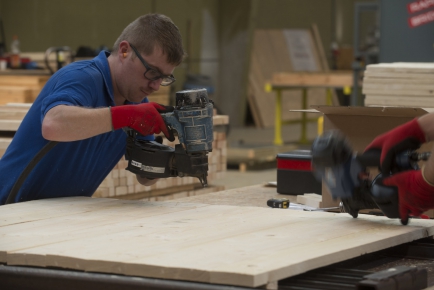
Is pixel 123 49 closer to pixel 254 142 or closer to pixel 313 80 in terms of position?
pixel 313 80

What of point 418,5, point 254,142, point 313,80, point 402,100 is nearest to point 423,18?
point 418,5

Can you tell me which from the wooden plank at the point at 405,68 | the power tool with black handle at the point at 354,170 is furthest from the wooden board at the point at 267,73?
the power tool with black handle at the point at 354,170

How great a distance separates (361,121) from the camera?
3734 mm

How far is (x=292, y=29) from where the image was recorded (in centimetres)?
1806

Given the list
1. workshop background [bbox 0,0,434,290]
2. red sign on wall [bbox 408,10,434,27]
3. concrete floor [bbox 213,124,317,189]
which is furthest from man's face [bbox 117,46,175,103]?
concrete floor [bbox 213,124,317,189]

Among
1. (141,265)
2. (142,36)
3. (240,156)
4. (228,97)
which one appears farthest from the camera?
(228,97)

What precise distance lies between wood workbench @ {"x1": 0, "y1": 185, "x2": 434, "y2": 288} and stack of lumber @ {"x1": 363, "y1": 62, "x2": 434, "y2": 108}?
7.05ft

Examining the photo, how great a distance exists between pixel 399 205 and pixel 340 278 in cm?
53

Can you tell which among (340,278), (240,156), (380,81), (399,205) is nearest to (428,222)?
(399,205)

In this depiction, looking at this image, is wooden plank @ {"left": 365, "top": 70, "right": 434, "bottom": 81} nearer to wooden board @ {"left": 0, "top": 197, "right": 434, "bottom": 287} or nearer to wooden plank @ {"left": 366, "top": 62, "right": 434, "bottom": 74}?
wooden plank @ {"left": 366, "top": 62, "right": 434, "bottom": 74}

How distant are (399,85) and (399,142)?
98.2 inches

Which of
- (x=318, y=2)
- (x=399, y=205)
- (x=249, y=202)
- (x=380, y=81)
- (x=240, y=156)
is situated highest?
(x=318, y=2)

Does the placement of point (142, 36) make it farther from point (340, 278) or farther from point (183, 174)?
point (340, 278)

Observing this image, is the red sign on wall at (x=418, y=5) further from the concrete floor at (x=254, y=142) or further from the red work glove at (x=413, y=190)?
the red work glove at (x=413, y=190)
